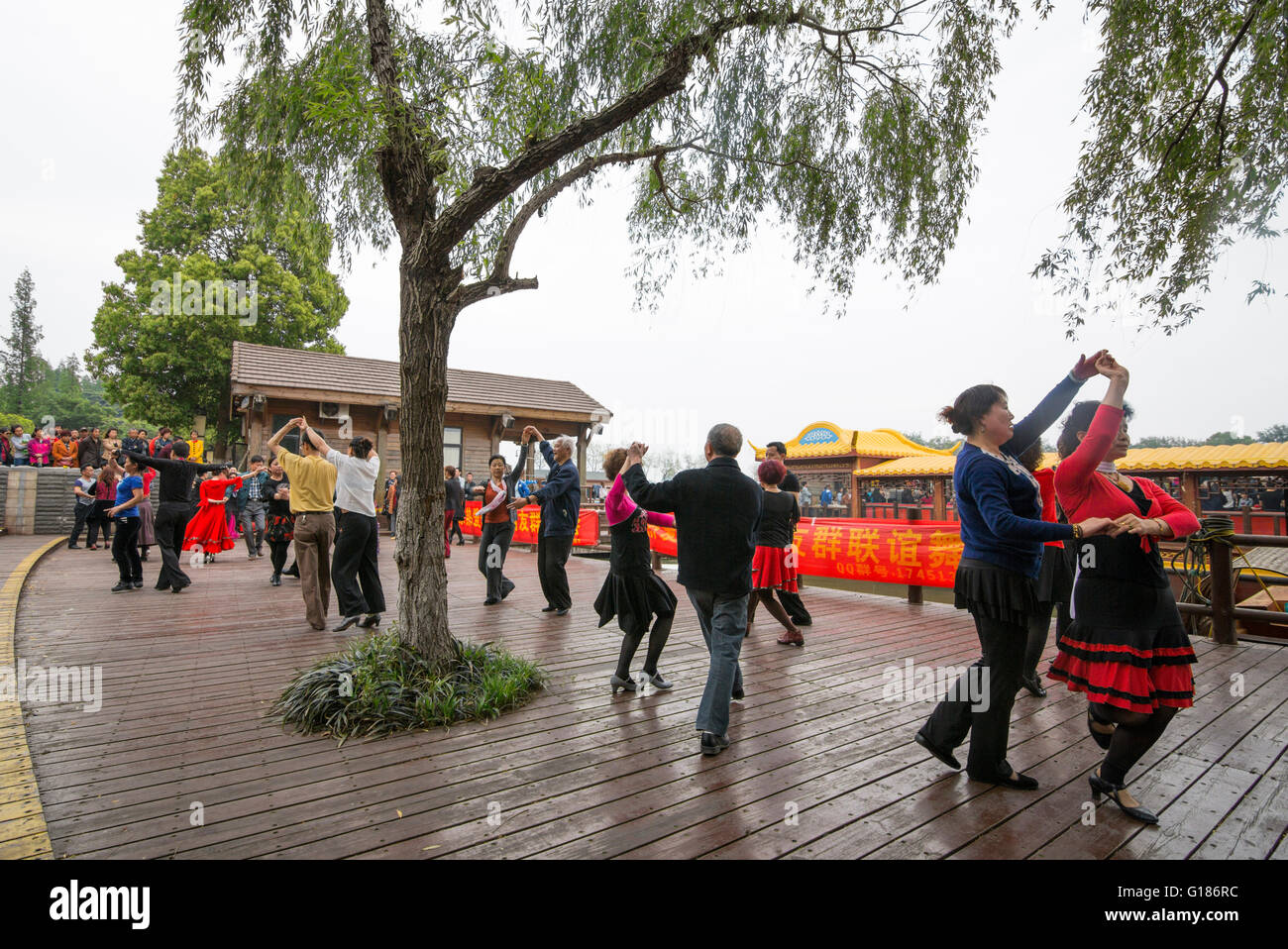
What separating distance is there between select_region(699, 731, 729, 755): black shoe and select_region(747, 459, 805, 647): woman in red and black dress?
2651 mm

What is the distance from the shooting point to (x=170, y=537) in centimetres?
825

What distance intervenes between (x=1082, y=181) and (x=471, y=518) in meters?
15.6

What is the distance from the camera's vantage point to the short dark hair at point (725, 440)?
3734 millimetres

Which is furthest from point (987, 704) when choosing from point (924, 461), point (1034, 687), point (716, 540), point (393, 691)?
point (924, 461)

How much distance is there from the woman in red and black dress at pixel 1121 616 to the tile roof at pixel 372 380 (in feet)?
57.8

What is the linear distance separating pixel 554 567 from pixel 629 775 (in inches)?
165

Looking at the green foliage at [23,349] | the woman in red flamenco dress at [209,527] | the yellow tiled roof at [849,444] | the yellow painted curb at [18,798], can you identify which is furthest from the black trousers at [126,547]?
the green foliage at [23,349]

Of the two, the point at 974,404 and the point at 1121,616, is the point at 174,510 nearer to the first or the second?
the point at 974,404

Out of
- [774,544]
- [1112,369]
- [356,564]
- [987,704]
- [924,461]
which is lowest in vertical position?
[987,704]

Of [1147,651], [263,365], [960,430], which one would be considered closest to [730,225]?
[960,430]

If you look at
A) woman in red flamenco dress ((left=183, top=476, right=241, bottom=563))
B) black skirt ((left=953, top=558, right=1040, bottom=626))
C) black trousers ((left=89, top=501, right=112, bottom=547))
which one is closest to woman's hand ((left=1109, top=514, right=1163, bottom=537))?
black skirt ((left=953, top=558, right=1040, bottom=626))

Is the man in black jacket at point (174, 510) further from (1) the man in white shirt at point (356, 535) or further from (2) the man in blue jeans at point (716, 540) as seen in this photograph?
(2) the man in blue jeans at point (716, 540)
